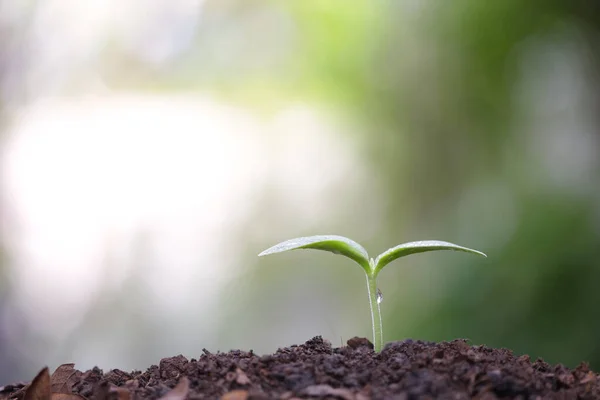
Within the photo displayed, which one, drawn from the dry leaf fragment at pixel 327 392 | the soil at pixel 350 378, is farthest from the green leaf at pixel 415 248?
the dry leaf fragment at pixel 327 392

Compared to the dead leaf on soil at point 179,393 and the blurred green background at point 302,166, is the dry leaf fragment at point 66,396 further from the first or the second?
the blurred green background at point 302,166

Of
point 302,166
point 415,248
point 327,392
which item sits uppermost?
point 302,166

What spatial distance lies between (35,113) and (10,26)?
0.40m

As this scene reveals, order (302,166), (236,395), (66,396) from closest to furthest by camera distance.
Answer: (236,395)
(66,396)
(302,166)

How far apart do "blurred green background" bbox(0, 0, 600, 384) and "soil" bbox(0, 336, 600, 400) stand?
5.96 feet

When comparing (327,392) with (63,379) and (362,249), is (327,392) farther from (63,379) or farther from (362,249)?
(63,379)

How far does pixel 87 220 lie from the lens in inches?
114

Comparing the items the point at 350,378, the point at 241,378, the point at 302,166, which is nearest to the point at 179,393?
the point at 241,378

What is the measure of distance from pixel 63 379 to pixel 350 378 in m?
0.44

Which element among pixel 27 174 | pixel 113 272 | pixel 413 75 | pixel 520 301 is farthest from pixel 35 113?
pixel 520 301

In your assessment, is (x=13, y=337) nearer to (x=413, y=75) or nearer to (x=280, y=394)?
(x=413, y=75)

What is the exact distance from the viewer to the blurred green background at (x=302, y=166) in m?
2.62

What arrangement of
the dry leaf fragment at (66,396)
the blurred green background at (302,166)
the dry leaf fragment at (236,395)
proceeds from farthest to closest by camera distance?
the blurred green background at (302,166) → the dry leaf fragment at (66,396) → the dry leaf fragment at (236,395)

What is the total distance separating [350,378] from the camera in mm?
693
